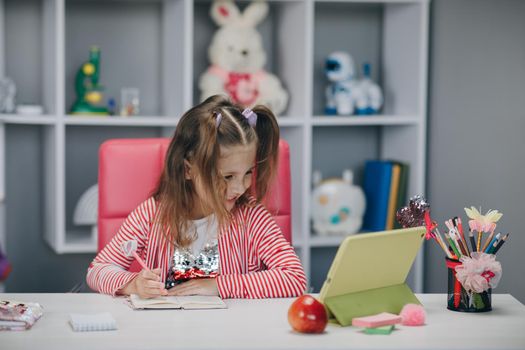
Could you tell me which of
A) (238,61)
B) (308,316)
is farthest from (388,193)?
(308,316)

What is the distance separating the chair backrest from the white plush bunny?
0.93 meters

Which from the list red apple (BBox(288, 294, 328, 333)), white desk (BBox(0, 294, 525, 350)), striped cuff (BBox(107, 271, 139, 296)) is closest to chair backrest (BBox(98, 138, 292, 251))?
striped cuff (BBox(107, 271, 139, 296))

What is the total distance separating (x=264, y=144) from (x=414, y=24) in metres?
1.32

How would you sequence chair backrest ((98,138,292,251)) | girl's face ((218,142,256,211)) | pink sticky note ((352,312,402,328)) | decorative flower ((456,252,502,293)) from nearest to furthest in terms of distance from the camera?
pink sticky note ((352,312,402,328)) < decorative flower ((456,252,502,293)) < girl's face ((218,142,256,211)) < chair backrest ((98,138,292,251))

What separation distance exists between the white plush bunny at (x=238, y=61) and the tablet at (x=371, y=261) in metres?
1.49

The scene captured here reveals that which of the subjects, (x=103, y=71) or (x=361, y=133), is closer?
(x=103, y=71)

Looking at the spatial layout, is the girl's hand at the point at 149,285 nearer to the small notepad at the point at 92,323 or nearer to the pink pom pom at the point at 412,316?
the small notepad at the point at 92,323

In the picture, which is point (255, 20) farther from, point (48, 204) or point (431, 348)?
point (431, 348)

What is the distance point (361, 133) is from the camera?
338 cm

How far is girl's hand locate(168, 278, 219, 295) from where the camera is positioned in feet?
5.74

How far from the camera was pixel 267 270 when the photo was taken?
74.3 inches

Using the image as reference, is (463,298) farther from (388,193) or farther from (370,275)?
(388,193)

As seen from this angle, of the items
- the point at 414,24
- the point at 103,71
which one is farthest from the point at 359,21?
the point at 103,71

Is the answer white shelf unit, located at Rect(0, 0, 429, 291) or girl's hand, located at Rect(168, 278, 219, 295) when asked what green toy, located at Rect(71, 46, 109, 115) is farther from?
girl's hand, located at Rect(168, 278, 219, 295)
